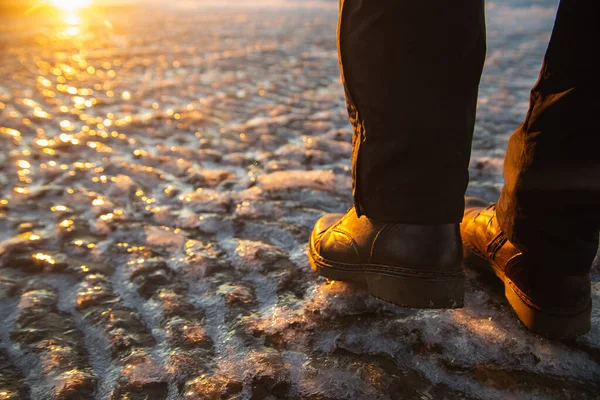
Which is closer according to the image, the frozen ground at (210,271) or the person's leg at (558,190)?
the person's leg at (558,190)

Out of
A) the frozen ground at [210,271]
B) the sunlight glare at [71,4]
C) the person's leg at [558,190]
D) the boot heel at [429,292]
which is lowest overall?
the frozen ground at [210,271]

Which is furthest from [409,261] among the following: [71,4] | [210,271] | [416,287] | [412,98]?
[71,4]

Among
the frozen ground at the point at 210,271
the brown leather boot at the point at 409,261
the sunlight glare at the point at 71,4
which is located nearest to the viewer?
the frozen ground at the point at 210,271

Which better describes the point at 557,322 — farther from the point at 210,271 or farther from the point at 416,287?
the point at 210,271

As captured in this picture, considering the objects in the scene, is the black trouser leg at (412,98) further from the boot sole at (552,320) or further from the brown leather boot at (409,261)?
the boot sole at (552,320)

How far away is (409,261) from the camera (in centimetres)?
152

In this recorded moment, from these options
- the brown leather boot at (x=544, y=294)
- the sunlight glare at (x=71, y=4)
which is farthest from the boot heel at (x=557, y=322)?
the sunlight glare at (x=71, y=4)

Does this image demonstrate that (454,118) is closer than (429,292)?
Yes

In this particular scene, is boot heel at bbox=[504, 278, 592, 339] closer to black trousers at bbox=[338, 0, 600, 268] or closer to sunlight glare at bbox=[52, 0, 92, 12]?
black trousers at bbox=[338, 0, 600, 268]

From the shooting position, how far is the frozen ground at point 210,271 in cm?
139

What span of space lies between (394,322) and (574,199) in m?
0.65

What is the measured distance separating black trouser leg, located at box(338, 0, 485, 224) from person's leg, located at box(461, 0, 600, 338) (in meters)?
0.16

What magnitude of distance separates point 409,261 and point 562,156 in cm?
52

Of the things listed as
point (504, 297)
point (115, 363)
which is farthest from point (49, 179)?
point (504, 297)
